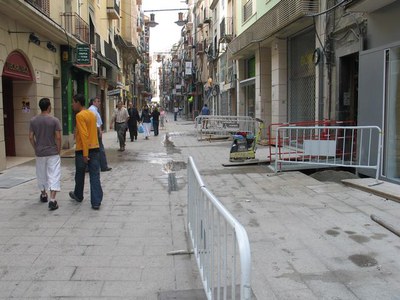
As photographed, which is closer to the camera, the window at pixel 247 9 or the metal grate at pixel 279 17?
the metal grate at pixel 279 17

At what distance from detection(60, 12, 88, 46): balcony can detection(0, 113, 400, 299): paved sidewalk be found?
9.04 metres

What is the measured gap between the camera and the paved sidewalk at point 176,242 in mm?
4043

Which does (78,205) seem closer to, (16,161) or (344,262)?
(344,262)

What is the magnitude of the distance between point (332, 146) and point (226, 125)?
10.9 meters

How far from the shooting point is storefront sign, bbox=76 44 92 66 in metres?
16.6

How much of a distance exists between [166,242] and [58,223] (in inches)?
66.4

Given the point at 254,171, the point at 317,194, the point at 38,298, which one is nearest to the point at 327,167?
the point at 254,171

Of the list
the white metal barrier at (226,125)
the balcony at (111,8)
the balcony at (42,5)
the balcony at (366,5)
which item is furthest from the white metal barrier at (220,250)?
the balcony at (111,8)

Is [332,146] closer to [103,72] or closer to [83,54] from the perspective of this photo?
[83,54]

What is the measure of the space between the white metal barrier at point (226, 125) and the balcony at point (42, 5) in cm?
868

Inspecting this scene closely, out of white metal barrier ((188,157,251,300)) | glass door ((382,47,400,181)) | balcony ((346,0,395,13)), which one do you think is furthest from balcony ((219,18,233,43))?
white metal barrier ((188,157,251,300))

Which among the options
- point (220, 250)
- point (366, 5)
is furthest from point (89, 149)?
point (366, 5)

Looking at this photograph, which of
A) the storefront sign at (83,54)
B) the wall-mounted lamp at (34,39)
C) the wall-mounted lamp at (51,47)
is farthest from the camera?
the storefront sign at (83,54)

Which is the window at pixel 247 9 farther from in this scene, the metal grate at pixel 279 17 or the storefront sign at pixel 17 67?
the storefront sign at pixel 17 67
